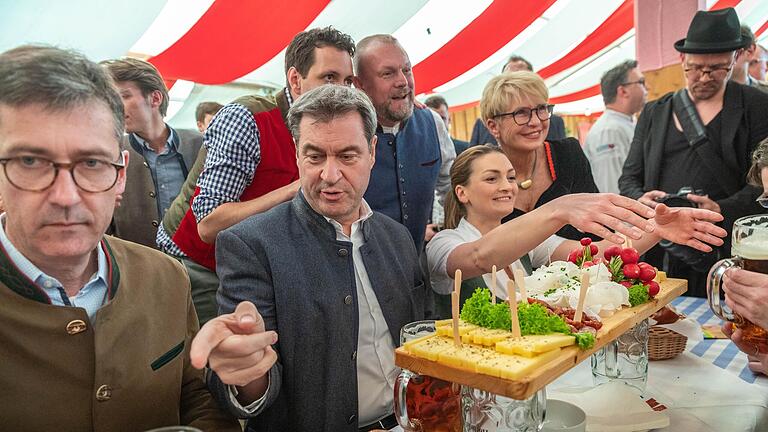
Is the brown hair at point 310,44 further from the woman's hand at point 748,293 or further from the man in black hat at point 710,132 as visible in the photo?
the man in black hat at point 710,132

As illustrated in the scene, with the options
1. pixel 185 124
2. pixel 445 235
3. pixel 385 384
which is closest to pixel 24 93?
pixel 385 384

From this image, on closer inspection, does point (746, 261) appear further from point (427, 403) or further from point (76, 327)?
point (76, 327)

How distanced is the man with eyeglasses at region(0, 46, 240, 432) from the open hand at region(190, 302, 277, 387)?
34cm

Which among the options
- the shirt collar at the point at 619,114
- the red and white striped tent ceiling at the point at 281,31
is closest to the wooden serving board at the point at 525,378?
the red and white striped tent ceiling at the point at 281,31

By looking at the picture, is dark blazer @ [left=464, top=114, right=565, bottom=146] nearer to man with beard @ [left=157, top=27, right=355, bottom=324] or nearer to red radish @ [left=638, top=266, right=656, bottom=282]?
man with beard @ [left=157, top=27, right=355, bottom=324]

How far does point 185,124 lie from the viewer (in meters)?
7.79

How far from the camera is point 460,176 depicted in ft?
8.64

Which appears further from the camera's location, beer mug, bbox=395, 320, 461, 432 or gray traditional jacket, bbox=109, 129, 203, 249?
gray traditional jacket, bbox=109, 129, 203, 249

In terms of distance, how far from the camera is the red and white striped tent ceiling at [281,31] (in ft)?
13.4

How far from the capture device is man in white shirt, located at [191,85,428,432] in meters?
1.68

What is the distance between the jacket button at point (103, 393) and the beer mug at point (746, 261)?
1.61m

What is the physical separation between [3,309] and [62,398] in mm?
231

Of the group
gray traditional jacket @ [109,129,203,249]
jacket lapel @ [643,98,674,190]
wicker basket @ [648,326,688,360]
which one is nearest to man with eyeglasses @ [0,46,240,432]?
wicker basket @ [648,326,688,360]

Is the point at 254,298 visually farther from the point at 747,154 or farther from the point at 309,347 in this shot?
the point at 747,154
